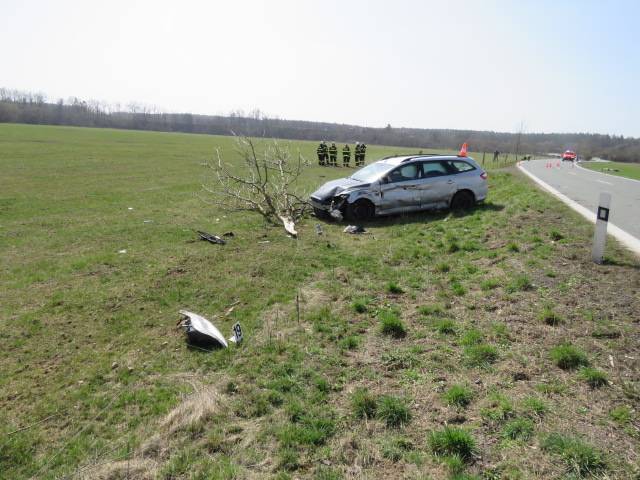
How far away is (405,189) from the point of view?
1252 cm

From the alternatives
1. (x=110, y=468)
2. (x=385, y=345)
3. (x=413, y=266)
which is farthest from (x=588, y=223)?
(x=110, y=468)

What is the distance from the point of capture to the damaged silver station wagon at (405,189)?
40.7 ft

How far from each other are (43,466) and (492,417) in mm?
3416

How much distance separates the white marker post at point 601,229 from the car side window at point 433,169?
6.10 m

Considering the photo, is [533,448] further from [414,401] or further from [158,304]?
[158,304]

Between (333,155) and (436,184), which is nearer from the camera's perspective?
(436,184)

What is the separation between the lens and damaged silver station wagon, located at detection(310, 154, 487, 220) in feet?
40.7

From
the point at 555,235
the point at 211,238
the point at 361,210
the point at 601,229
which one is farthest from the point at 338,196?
the point at 601,229

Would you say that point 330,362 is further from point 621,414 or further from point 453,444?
point 621,414

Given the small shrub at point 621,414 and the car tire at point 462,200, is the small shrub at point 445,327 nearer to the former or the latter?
the small shrub at point 621,414

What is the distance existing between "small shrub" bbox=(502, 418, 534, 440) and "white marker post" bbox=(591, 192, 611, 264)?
4060mm

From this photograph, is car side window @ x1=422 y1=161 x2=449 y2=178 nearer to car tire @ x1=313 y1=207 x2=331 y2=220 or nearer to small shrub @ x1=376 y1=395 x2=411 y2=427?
car tire @ x1=313 y1=207 x2=331 y2=220

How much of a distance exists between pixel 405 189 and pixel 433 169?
103 cm

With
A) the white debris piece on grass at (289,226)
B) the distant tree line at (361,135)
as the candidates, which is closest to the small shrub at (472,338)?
the white debris piece on grass at (289,226)
